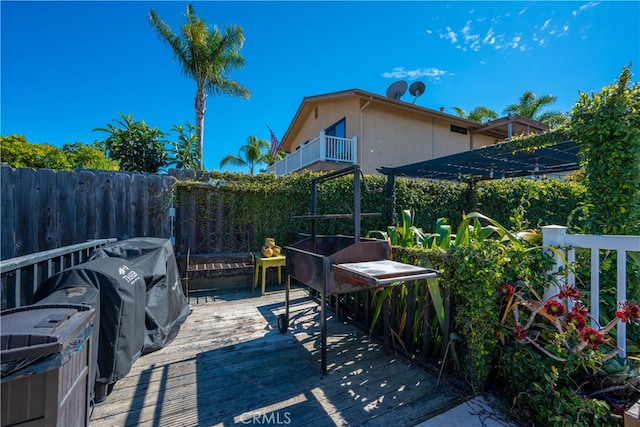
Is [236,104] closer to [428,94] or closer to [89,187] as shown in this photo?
[428,94]

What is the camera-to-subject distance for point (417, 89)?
11.3 m

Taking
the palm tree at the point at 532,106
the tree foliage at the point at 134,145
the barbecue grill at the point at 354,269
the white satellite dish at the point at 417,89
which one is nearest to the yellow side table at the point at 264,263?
the barbecue grill at the point at 354,269

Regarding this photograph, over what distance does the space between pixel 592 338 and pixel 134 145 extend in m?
6.96

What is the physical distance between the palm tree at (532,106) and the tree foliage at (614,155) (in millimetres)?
14659

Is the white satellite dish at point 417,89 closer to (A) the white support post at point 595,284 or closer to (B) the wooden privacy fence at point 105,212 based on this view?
(B) the wooden privacy fence at point 105,212

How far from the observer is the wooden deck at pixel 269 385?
175 cm

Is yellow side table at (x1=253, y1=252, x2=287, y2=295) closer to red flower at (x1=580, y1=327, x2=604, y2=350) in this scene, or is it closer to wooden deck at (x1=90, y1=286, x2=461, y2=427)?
wooden deck at (x1=90, y1=286, x2=461, y2=427)

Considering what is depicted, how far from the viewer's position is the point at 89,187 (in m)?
4.12

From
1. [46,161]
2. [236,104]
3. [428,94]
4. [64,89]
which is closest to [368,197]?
[428,94]

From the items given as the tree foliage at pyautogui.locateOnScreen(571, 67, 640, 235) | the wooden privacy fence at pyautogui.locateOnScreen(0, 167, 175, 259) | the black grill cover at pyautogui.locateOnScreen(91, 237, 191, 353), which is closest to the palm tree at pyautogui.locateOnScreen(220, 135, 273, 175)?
the wooden privacy fence at pyautogui.locateOnScreen(0, 167, 175, 259)

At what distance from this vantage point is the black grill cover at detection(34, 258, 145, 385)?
5.77 feet

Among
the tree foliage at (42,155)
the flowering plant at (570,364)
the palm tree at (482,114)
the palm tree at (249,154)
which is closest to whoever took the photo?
the flowering plant at (570,364)

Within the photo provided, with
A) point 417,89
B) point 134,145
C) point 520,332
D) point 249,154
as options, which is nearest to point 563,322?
point 520,332

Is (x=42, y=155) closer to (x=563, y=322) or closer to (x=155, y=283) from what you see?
(x=155, y=283)
